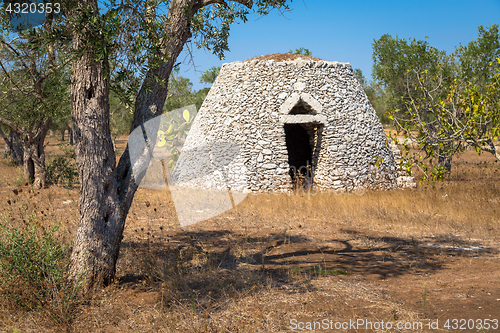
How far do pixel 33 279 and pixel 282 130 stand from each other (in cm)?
943

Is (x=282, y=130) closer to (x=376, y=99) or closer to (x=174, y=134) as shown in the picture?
(x=174, y=134)

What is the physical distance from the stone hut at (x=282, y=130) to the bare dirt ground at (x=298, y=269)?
1.95m

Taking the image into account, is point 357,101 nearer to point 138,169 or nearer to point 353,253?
point 353,253

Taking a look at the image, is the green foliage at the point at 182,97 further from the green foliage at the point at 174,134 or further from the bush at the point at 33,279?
the bush at the point at 33,279

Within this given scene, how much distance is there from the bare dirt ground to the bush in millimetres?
175

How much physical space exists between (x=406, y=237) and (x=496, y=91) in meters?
3.67

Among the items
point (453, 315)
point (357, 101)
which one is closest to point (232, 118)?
point (357, 101)

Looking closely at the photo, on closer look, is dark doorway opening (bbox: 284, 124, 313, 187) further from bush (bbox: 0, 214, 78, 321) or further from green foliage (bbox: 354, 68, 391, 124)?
green foliage (bbox: 354, 68, 391, 124)

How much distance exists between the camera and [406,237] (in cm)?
807

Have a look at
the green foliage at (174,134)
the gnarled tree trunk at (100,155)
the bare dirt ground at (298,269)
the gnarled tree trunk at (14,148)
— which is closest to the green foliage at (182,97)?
the green foliage at (174,134)

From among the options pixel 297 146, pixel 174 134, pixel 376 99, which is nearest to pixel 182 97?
pixel 174 134

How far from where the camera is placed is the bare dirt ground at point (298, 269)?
4.03 metres

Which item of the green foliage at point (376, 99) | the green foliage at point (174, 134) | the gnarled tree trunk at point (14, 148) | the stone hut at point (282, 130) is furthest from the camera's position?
the green foliage at point (376, 99)

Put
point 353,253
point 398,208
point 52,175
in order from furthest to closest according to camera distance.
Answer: point 52,175, point 398,208, point 353,253
